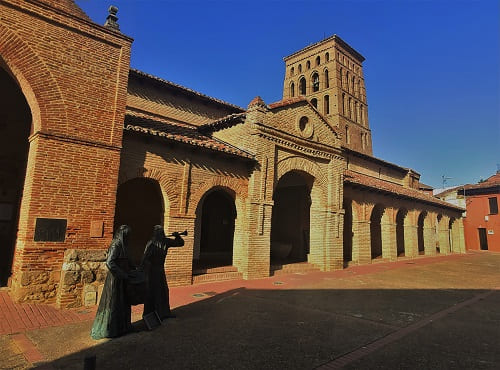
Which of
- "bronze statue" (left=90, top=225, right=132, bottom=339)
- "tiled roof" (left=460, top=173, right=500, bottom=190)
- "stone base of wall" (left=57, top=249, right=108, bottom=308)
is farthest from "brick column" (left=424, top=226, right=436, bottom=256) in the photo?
"bronze statue" (left=90, top=225, right=132, bottom=339)

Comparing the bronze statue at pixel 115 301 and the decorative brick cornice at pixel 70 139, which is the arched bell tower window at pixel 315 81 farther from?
the bronze statue at pixel 115 301

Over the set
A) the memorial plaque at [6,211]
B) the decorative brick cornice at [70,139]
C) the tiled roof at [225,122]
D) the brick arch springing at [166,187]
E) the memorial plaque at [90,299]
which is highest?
the tiled roof at [225,122]

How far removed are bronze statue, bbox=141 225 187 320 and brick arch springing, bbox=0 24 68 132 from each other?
150 inches

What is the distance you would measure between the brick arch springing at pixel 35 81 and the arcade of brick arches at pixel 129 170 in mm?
25

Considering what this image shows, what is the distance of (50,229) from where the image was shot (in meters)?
7.11

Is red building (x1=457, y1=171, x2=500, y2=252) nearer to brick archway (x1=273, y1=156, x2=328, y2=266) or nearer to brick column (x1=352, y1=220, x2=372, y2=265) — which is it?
brick column (x1=352, y1=220, x2=372, y2=265)

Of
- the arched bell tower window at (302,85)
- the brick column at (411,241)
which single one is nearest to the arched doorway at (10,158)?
the brick column at (411,241)

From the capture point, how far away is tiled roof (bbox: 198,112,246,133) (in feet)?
40.9

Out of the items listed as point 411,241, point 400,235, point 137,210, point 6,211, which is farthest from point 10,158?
point 400,235

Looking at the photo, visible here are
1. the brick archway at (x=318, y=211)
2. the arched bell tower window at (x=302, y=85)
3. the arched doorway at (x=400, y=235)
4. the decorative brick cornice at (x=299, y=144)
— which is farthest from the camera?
the arched bell tower window at (x=302, y=85)

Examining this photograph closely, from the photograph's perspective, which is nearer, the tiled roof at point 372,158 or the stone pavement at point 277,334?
the stone pavement at point 277,334

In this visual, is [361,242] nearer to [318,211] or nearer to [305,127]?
[318,211]

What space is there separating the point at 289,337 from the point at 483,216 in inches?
1469

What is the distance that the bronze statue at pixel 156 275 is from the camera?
6000 millimetres
